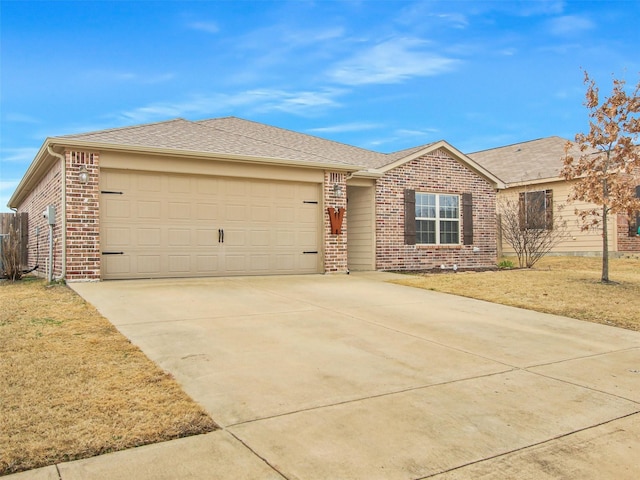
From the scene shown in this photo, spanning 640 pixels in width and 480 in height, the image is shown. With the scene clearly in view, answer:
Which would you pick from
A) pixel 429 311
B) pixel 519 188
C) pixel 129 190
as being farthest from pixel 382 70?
pixel 429 311

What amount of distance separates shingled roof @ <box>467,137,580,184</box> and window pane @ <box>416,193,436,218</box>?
6.19 m

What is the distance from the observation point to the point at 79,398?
3.83 m

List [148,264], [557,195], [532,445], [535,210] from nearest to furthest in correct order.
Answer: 1. [532,445]
2. [148,264]
3. [535,210]
4. [557,195]

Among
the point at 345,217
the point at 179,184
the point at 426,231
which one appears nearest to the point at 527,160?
the point at 426,231

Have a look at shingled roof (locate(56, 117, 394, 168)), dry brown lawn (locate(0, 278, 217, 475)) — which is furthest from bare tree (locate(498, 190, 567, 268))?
dry brown lawn (locate(0, 278, 217, 475))

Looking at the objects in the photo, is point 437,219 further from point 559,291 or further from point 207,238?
point 207,238

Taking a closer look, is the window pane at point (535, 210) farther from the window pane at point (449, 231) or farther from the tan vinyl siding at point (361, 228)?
the tan vinyl siding at point (361, 228)

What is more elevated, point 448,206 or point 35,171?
point 35,171

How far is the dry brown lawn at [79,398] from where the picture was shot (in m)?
3.09

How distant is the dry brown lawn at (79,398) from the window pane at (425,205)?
36.5 feet

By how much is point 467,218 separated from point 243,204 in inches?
309

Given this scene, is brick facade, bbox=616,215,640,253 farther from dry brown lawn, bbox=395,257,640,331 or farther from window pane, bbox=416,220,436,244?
window pane, bbox=416,220,436,244

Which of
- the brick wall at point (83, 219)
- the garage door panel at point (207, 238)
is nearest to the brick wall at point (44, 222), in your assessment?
the brick wall at point (83, 219)

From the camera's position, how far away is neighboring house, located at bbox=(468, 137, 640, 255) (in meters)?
18.3
